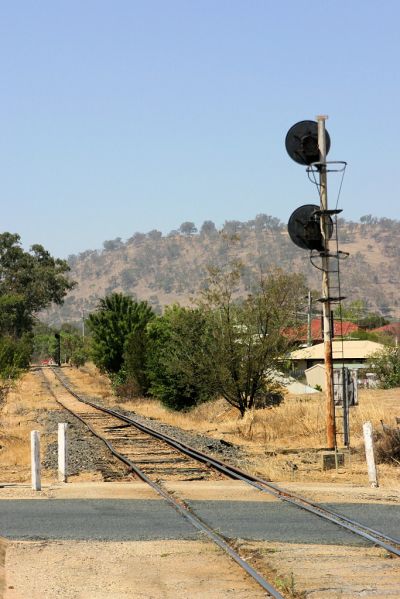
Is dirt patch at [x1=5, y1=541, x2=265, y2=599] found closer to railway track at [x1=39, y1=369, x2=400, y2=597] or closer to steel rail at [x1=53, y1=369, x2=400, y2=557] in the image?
railway track at [x1=39, y1=369, x2=400, y2=597]

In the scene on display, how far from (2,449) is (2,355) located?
10733 mm

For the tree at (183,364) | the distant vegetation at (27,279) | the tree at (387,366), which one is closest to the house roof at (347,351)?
the tree at (387,366)

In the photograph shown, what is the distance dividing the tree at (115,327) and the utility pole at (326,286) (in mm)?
42643

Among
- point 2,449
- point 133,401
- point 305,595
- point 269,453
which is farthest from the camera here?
point 133,401

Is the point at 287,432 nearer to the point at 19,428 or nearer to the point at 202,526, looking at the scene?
the point at 19,428

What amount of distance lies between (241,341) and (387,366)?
2829cm

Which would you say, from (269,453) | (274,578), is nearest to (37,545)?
(274,578)

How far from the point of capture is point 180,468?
64.6ft

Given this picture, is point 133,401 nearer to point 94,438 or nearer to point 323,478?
point 94,438

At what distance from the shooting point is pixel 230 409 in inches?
1444

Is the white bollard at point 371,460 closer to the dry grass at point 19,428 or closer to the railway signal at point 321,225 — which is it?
the railway signal at point 321,225

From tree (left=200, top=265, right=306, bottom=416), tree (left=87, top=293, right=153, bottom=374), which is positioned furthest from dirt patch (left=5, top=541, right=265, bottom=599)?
tree (left=87, top=293, right=153, bottom=374)

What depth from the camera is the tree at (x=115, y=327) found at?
63.8 meters

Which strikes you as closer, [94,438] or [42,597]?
[42,597]
